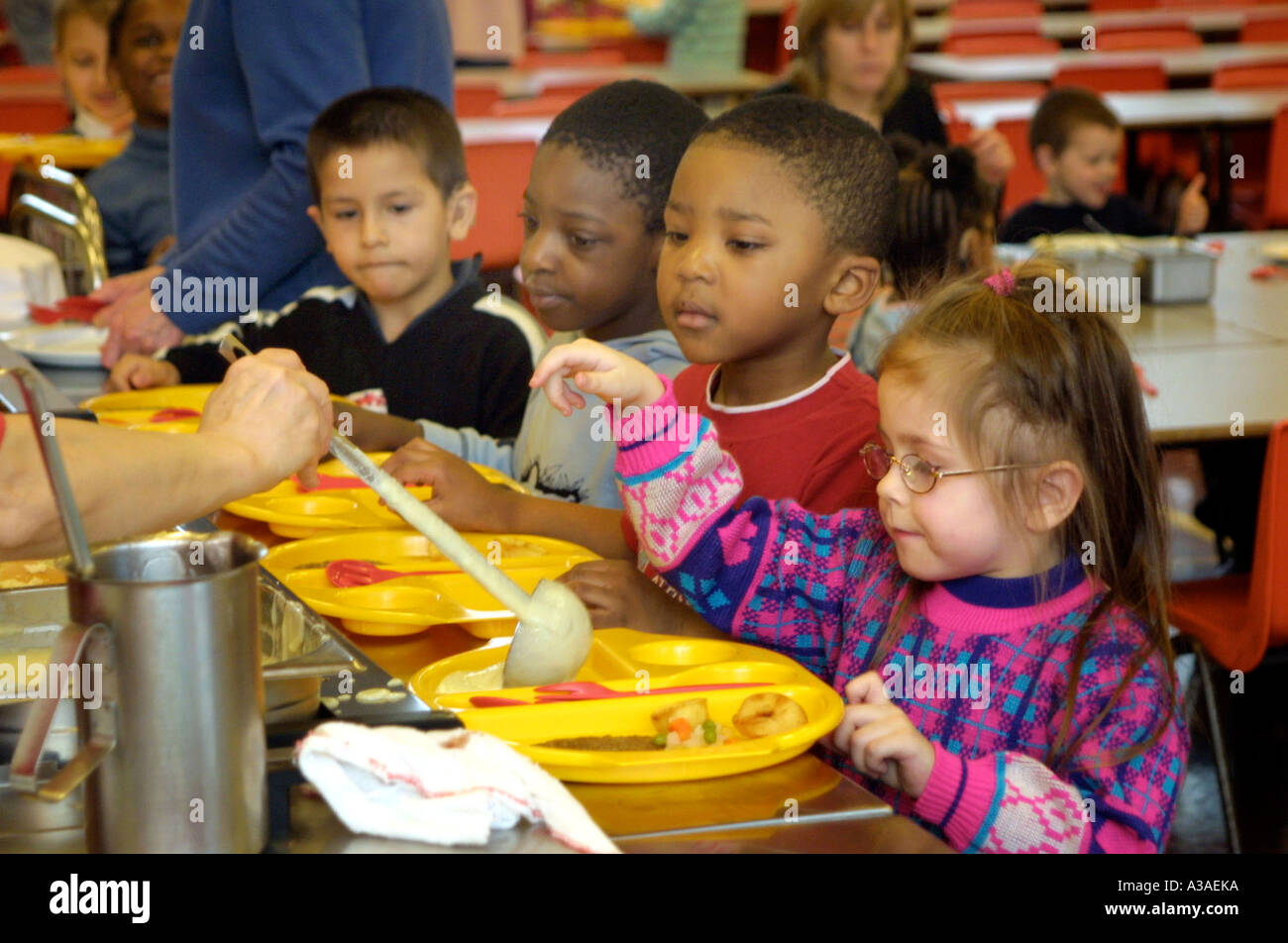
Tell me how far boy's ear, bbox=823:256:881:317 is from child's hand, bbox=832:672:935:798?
0.65 meters

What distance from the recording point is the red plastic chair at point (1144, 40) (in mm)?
8398

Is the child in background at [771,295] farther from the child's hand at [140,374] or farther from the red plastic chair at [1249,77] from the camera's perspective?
the red plastic chair at [1249,77]

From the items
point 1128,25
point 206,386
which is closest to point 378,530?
point 206,386

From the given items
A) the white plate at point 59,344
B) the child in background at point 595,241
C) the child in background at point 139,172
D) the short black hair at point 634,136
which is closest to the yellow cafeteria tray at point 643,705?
the child in background at point 595,241

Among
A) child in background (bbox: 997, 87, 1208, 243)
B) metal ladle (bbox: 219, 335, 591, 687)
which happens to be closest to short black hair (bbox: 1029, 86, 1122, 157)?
child in background (bbox: 997, 87, 1208, 243)

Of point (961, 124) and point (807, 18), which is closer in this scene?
point (807, 18)

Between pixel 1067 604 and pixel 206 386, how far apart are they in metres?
1.61

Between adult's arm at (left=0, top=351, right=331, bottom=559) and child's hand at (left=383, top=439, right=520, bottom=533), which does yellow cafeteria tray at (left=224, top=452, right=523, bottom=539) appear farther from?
adult's arm at (left=0, top=351, right=331, bottom=559)

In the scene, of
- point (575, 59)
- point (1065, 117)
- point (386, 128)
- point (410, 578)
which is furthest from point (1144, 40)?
point (410, 578)

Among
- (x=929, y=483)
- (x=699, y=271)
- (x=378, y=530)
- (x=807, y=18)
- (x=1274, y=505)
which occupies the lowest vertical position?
(x=1274, y=505)

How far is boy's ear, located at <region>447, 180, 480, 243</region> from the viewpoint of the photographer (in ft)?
8.14

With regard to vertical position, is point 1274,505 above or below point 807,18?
below

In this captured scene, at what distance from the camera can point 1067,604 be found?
4.29ft
